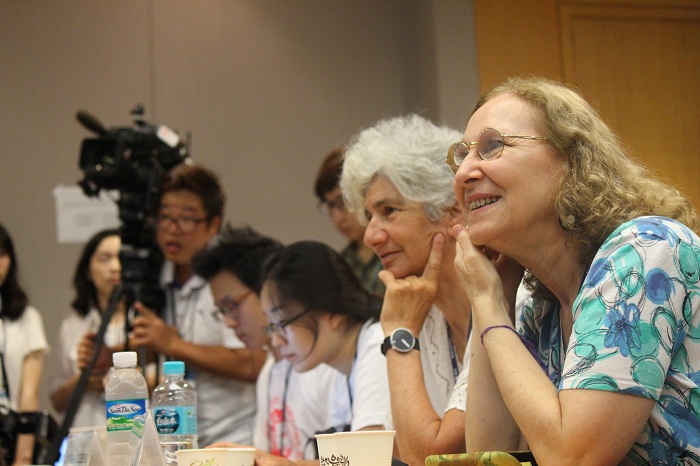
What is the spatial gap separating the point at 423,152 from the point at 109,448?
1.02 m

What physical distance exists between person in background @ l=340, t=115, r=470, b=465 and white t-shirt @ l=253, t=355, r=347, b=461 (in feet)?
1.28

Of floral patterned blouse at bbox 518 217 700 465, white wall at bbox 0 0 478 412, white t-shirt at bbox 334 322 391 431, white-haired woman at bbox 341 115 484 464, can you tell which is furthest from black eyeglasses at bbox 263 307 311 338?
white wall at bbox 0 0 478 412

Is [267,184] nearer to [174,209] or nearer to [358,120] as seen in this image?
[358,120]

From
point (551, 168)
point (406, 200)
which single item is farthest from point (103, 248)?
point (551, 168)

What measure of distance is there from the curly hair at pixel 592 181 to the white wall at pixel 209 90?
2.55 metres

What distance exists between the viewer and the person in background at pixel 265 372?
8.03 feet

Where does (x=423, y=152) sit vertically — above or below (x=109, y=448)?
above

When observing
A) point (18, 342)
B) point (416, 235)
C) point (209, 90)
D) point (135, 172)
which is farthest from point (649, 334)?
point (209, 90)

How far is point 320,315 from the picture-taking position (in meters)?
2.32

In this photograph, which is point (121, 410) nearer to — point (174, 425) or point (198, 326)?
point (174, 425)

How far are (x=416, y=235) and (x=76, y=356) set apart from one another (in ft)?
5.51

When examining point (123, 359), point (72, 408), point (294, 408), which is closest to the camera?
point (123, 359)

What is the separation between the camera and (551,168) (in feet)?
4.66

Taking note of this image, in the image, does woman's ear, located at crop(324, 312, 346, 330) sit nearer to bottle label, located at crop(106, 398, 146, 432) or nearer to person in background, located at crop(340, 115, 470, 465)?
person in background, located at crop(340, 115, 470, 465)
